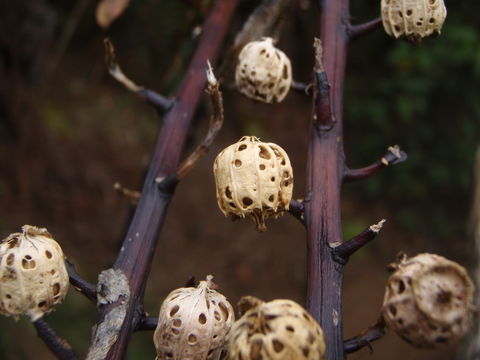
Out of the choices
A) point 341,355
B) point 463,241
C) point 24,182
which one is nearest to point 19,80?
point 24,182

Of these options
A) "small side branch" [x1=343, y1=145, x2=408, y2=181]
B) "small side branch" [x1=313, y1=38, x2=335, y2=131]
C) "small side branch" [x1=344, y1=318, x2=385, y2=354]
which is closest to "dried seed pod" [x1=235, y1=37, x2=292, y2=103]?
"small side branch" [x1=313, y1=38, x2=335, y2=131]

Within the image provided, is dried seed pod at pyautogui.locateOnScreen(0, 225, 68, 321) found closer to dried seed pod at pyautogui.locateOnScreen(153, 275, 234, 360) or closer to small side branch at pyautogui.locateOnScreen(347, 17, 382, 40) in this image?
dried seed pod at pyautogui.locateOnScreen(153, 275, 234, 360)

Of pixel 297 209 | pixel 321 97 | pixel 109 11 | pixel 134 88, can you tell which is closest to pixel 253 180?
pixel 297 209

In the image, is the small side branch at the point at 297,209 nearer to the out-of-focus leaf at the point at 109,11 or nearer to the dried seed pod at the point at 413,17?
the dried seed pod at the point at 413,17

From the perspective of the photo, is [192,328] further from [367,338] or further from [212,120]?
[212,120]

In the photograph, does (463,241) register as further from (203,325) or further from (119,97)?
(203,325)
